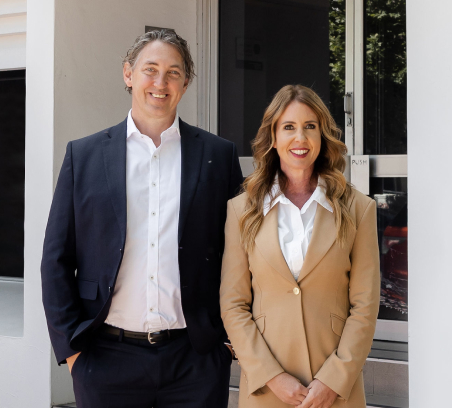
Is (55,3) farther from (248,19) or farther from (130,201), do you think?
(130,201)

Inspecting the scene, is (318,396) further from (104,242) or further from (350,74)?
(350,74)

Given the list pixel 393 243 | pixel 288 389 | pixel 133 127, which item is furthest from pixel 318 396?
pixel 393 243

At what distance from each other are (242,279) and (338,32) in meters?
2.35

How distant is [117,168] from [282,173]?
61 centimetres

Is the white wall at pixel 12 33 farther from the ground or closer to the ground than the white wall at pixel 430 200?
farther from the ground

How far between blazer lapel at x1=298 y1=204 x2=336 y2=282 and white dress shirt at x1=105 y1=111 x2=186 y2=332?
0.49 m

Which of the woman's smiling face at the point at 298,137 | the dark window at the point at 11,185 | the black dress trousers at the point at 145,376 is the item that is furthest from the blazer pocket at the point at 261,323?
the dark window at the point at 11,185

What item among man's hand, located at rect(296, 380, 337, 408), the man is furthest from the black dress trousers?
man's hand, located at rect(296, 380, 337, 408)

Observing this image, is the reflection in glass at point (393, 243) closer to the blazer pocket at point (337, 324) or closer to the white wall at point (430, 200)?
the white wall at point (430, 200)

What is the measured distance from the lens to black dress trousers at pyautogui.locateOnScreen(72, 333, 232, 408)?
6.72ft

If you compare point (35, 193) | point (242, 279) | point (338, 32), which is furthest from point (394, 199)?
point (35, 193)

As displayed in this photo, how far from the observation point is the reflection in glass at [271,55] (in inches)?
149

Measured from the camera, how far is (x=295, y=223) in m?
2.03

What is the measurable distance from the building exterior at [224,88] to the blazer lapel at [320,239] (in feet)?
3.18
